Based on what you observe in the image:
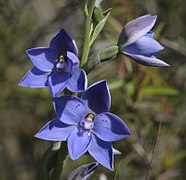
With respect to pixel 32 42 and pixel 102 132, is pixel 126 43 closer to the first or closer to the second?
pixel 102 132

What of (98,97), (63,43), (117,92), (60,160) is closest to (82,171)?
(60,160)

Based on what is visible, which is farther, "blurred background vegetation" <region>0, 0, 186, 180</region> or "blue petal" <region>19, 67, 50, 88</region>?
"blurred background vegetation" <region>0, 0, 186, 180</region>

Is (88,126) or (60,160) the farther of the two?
(60,160)

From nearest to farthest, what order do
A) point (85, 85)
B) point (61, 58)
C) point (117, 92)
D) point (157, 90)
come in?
1. point (85, 85)
2. point (61, 58)
3. point (157, 90)
4. point (117, 92)

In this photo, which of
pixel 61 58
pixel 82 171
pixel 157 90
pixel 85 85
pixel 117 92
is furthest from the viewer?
pixel 117 92

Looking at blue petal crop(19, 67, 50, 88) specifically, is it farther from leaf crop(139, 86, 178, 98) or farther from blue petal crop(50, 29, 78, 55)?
leaf crop(139, 86, 178, 98)

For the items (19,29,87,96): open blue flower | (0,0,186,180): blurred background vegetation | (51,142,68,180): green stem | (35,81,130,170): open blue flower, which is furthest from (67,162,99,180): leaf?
(0,0,186,180): blurred background vegetation

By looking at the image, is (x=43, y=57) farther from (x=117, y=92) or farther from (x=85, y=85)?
(x=117, y=92)
